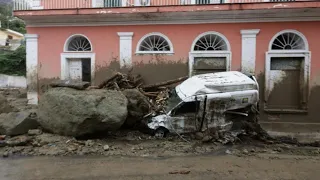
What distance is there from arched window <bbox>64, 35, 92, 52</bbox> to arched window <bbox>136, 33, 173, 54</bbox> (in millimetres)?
2494

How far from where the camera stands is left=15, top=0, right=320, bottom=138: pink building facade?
12.0m

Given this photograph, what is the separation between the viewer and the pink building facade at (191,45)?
1199cm

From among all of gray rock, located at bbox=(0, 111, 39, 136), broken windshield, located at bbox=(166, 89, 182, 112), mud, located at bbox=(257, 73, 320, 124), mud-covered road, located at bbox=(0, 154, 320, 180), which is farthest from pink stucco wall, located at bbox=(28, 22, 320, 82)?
mud-covered road, located at bbox=(0, 154, 320, 180)

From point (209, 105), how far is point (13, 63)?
893 inches

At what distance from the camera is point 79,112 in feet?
30.2

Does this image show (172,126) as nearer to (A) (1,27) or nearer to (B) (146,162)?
(B) (146,162)

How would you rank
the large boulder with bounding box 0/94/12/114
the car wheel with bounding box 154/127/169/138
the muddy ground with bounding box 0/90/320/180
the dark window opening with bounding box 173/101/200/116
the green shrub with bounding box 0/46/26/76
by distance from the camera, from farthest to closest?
1. the green shrub with bounding box 0/46/26/76
2. the large boulder with bounding box 0/94/12/114
3. the car wheel with bounding box 154/127/169/138
4. the dark window opening with bounding box 173/101/200/116
5. the muddy ground with bounding box 0/90/320/180

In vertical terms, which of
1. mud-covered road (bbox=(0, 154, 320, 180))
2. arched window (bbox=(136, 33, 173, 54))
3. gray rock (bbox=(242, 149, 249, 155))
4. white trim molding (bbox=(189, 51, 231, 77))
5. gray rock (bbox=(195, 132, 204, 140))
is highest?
arched window (bbox=(136, 33, 173, 54))

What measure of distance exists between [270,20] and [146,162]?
792 cm

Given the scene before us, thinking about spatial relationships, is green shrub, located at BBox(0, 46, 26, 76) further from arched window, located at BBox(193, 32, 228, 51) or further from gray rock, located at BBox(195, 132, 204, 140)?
gray rock, located at BBox(195, 132, 204, 140)

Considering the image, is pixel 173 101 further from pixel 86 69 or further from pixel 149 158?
pixel 86 69

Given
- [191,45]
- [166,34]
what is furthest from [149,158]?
[166,34]

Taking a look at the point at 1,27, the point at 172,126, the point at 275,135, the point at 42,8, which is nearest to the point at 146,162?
the point at 172,126

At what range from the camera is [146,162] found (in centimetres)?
826
